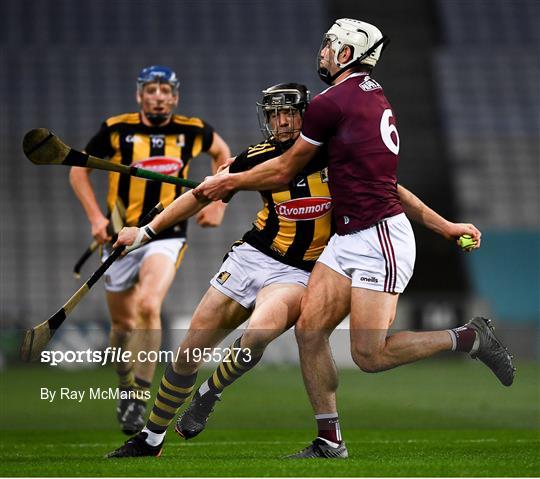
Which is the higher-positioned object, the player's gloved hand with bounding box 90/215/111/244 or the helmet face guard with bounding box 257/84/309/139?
the helmet face guard with bounding box 257/84/309/139

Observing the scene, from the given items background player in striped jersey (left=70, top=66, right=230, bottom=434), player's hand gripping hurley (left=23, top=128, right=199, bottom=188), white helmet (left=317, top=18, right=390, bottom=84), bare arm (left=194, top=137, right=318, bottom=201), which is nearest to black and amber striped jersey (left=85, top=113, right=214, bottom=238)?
background player in striped jersey (left=70, top=66, right=230, bottom=434)

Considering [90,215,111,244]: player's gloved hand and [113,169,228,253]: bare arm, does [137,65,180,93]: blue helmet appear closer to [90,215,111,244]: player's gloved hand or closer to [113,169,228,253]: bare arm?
[90,215,111,244]: player's gloved hand

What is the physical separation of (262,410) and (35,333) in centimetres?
365

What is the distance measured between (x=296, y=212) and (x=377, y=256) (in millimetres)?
524

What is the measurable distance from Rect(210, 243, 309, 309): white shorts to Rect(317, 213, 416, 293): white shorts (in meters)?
0.30

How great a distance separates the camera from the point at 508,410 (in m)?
8.78

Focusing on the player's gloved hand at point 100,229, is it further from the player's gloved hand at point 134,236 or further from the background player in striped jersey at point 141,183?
the player's gloved hand at point 134,236

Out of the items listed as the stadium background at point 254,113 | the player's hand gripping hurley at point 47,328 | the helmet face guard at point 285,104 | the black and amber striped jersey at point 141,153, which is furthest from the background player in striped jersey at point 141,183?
the stadium background at point 254,113

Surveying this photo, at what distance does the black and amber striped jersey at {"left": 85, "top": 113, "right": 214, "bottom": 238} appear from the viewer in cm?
733

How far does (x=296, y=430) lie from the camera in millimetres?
7543

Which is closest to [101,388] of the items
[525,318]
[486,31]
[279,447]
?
[279,447]

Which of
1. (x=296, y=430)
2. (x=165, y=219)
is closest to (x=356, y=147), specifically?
(x=165, y=219)

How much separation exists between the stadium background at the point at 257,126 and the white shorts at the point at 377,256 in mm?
5690

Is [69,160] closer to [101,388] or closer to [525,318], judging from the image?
[101,388]
